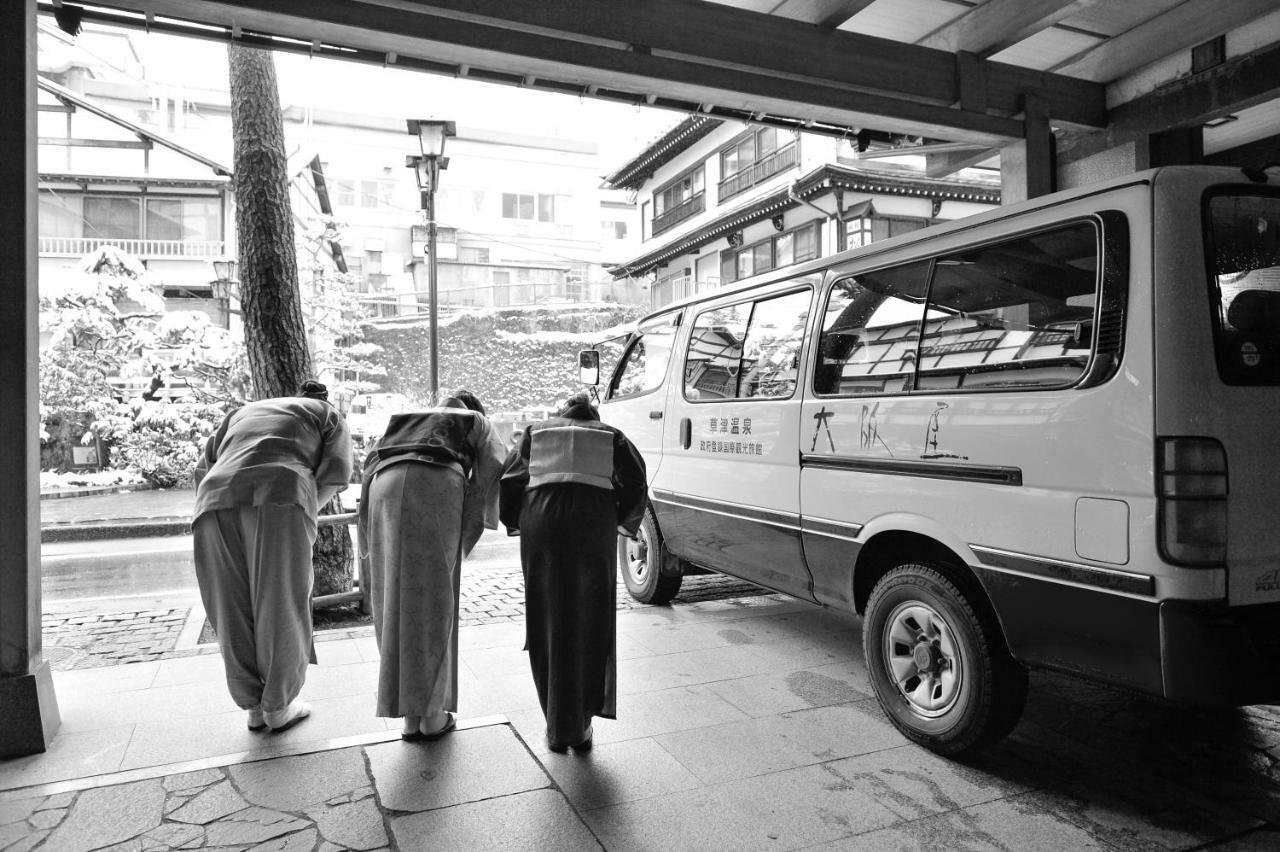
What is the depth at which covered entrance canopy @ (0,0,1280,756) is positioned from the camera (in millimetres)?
3588

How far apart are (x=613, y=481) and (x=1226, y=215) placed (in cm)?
253

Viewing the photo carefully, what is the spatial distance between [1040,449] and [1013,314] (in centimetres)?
60

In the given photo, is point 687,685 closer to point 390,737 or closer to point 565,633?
point 565,633

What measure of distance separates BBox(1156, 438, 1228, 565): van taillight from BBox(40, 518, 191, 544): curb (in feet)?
40.2

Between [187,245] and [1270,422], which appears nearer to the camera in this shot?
[1270,422]

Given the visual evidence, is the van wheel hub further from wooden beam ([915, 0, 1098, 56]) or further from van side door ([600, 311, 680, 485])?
wooden beam ([915, 0, 1098, 56])

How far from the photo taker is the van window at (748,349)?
14.8 ft

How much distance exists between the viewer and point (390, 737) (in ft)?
12.1

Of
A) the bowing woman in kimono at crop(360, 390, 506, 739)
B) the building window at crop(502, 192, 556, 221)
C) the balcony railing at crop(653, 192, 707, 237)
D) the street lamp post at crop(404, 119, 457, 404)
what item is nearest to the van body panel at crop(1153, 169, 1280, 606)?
the bowing woman in kimono at crop(360, 390, 506, 739)

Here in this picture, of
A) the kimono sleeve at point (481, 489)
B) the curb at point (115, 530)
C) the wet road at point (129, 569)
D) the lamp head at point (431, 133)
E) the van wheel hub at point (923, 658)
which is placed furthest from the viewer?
the curb at point (115, 530)

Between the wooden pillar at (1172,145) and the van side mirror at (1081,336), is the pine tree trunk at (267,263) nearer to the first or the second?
the van side mirror at (1081,336)

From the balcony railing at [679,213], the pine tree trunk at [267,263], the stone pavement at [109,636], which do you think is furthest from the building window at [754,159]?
the stone pavement at [109,636]

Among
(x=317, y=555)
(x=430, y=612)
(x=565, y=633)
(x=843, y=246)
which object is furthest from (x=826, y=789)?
(x=843, y=246)

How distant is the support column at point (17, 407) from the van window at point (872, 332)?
369 cm
